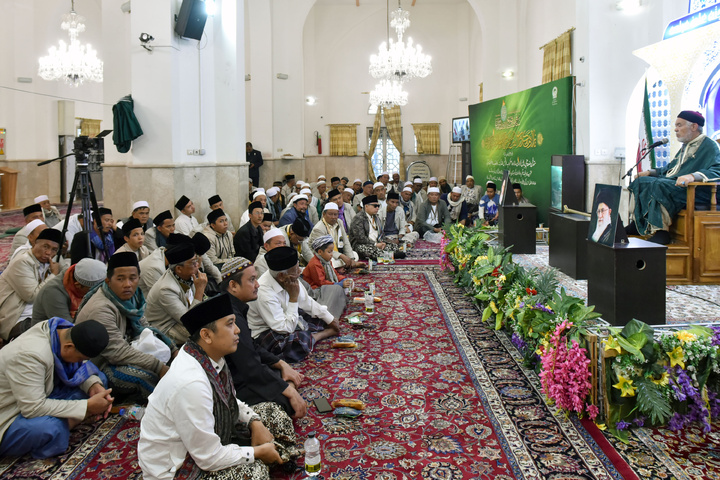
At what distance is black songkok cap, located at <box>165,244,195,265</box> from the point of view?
3.66 m

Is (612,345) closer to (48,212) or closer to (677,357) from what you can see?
(677,357)

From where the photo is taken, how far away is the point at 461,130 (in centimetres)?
1435

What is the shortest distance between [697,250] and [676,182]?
575mm

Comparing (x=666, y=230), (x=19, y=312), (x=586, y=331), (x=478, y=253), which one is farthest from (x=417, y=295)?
(x=19, y=312)

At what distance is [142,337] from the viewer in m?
3.44

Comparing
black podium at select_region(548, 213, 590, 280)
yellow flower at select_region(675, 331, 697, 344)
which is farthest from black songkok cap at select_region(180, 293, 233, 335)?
black podium at select_region(548, 213, 590, 280)

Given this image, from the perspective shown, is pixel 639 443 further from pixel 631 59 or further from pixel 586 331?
pixel 631 59

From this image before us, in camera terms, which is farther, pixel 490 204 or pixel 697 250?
pixel 490 204

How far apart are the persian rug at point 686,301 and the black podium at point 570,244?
3.4 inches

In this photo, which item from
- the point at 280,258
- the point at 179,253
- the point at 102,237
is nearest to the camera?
the point at 179,253

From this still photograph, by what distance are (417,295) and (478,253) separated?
0.80 meters

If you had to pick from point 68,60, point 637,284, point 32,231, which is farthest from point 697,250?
point 68,60

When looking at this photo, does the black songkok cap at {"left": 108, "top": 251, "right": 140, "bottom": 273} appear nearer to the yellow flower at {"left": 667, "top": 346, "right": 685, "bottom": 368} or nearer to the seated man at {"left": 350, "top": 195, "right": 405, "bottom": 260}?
the yellow flower at {"left": 667, "top": 346, "right": 685, "bottom": 368}

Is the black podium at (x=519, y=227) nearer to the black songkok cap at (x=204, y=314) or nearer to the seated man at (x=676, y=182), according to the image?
the seated man at (x=676, y=182)
